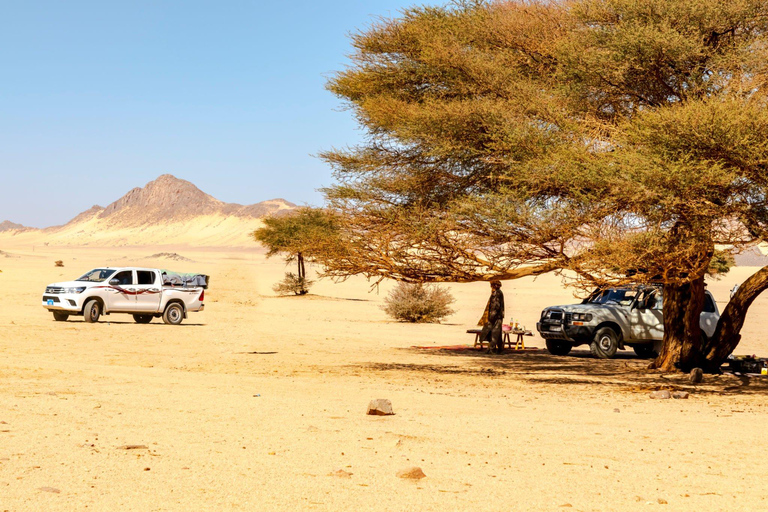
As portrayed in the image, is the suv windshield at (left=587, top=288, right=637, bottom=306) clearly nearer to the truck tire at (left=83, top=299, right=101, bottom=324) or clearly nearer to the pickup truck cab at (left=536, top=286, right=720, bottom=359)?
the pickup truck cab at (left=536, top=286, right=720, bottom=359)

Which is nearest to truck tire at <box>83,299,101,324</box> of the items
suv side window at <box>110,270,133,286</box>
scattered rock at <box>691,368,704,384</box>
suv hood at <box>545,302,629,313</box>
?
suv side window at <box>110,270,133,286</box>

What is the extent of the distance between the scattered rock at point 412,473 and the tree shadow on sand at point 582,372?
350 inches

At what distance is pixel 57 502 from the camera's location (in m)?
5.56

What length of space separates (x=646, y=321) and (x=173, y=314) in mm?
15392

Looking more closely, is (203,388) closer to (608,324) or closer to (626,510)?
(626,510)

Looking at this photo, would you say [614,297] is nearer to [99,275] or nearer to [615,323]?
[615,323]

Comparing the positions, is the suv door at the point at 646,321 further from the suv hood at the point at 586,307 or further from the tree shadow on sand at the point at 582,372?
the tree shadow on sand at the point at 582,372

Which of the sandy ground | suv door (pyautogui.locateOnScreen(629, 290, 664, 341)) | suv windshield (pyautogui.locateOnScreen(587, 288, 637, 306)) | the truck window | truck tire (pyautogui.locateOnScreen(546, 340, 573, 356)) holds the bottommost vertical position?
truck tire (pyautogui.locateOnScreen(546, 340, 573, 356))

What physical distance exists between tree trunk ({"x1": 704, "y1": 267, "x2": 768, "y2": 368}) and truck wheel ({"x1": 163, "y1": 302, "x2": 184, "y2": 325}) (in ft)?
56.7

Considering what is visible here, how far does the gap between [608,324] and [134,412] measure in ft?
48.2

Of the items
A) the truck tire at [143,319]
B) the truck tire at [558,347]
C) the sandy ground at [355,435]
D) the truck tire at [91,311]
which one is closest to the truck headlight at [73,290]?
the truck tire at [91,311]

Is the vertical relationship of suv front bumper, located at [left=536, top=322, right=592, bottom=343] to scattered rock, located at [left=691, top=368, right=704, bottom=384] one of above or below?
above

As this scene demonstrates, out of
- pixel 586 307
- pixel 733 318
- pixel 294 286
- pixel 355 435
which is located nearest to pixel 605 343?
pixel 586 307

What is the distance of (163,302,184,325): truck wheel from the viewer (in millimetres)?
28438
